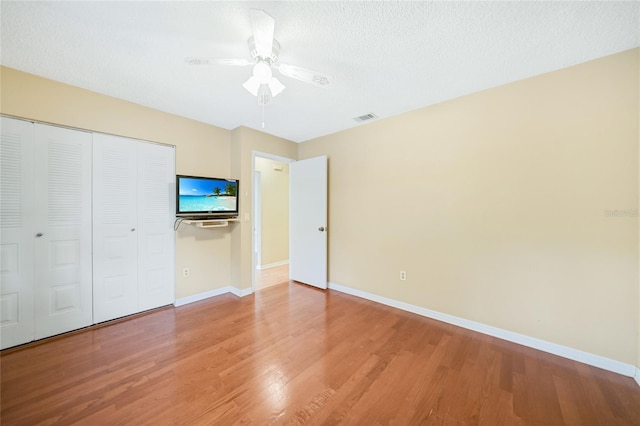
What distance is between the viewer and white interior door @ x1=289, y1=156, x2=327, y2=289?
365 centimetres

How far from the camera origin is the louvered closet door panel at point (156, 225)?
8.96 feet

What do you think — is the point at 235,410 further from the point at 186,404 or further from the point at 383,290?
the point at 383,290

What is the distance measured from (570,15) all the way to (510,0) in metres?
0.46

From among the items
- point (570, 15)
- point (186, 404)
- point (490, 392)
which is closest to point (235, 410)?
point (186, 404)

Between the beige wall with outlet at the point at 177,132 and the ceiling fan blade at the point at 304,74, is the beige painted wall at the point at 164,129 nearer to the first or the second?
the beige wall with outlet at the point at 177,132

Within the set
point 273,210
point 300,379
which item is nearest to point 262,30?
point 300,379

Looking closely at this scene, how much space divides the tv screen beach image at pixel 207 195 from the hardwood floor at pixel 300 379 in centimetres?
137

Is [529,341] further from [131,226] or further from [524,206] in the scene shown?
[131,226]

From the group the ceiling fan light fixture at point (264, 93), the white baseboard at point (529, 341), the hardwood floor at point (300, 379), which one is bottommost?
the hardwood floor at point (300, 379)

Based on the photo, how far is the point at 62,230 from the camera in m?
2.25

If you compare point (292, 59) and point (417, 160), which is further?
point (417, 160)

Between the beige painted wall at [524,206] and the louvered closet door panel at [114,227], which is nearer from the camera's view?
the beige painted wall at [524,206]

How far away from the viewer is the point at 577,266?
193 cm

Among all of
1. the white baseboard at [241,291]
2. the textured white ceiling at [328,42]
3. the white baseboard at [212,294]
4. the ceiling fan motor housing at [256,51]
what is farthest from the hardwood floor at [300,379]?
the textured white ceiling at [328,42]
